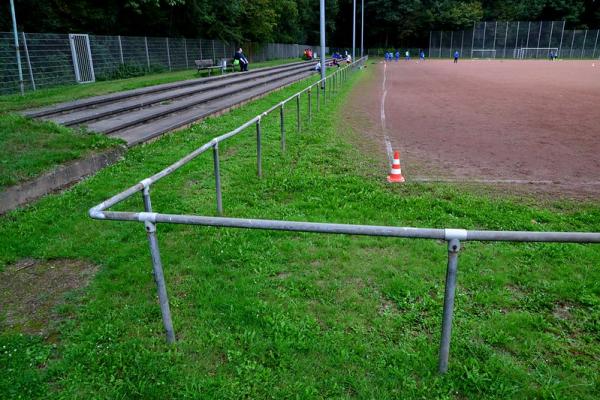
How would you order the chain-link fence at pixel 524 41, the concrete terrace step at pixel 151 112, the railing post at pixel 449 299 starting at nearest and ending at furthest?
1. the railing post at pixel 449 299
2. the concrete terrace step at pixel 151 112
3. the chain-link fence at pixel 524 41

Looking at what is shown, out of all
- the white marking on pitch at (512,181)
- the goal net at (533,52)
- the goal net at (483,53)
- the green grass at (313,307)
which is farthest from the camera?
the goal net at (483,53)

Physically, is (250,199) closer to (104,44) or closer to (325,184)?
(325,184)

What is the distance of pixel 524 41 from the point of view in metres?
65.1

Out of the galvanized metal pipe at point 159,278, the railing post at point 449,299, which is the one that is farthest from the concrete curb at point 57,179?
the railing post at point 449,299

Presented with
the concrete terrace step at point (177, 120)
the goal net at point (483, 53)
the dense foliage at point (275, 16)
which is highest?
the dense foliage at point (275, 16)

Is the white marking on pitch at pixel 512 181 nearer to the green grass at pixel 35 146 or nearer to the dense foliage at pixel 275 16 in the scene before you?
the green grass at pixel 35 146

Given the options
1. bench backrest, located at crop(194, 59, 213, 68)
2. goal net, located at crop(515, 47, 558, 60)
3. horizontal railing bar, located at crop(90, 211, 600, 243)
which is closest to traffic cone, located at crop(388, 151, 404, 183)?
horizontal railing bar, located at crop(90, 211, 600, 243)

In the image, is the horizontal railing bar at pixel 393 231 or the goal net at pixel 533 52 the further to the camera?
the goal net at pixel 533 52

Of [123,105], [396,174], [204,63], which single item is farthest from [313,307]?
[204,63]

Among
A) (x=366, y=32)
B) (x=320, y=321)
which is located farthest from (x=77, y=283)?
(x=366, y=32)

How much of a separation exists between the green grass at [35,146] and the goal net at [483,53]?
2697 inches

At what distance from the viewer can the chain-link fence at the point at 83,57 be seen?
17.5 meters

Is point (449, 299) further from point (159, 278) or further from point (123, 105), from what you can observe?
point (123, 105)

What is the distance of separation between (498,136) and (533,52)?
64644 millimetres
